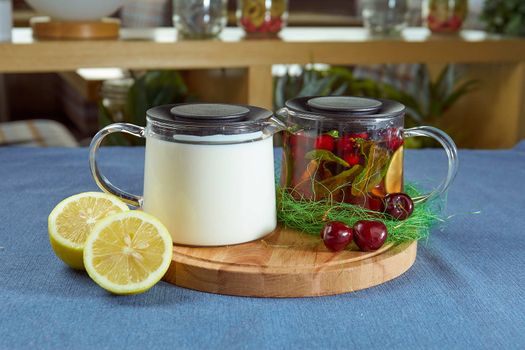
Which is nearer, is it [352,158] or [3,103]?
[352,158]

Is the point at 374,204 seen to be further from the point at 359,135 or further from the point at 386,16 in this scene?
the point at 386,16

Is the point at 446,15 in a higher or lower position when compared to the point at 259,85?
higher

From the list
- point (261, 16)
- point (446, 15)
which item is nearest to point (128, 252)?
point (261, 16)

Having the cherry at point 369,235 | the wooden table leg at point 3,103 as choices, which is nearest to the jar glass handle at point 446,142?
the cherry at point 369,235

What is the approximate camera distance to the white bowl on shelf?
1982mm

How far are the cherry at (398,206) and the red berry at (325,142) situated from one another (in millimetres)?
76

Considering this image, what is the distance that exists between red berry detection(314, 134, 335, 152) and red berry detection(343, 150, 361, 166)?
0.01 m

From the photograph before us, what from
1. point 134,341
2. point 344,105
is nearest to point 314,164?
point 344,105

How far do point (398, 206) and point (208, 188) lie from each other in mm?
194

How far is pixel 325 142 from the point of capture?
76 centimetres

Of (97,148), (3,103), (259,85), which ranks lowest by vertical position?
(3,103)

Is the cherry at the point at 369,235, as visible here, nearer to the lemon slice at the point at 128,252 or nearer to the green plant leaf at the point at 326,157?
the green plant leaf at the point at 326,157

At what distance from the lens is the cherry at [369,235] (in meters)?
0.72

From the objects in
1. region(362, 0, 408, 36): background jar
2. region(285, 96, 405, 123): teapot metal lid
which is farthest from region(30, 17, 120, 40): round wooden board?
region(285, 96, 405, 123): teapot metal lid
